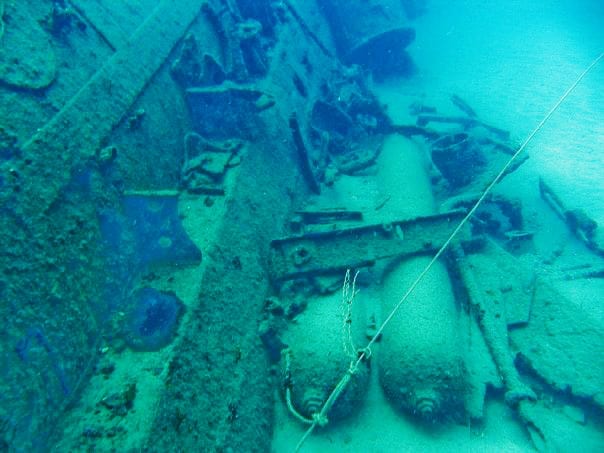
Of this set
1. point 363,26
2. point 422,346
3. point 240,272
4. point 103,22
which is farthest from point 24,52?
point 363,26

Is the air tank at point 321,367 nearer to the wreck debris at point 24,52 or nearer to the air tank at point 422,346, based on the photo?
the air tank at point 422,346

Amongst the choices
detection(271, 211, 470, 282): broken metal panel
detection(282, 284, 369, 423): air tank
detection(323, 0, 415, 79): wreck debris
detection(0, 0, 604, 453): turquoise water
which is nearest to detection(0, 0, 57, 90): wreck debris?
detection(0, 0, 604, 453): turquoise water

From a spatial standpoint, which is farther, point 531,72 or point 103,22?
point 531,72

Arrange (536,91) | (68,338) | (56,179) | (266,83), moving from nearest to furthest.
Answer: (68,338), (56,179), (266,83), (536,91)

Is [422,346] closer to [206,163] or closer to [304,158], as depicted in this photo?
[206,163]

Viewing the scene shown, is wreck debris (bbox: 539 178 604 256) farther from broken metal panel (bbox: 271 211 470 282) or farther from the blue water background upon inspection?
broken metal panel (bbox: 271 211 470 282)

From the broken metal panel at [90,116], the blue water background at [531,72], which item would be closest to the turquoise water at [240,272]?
the broken metal panel at [90,116]

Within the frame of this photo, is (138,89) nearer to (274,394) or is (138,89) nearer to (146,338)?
(146,338)

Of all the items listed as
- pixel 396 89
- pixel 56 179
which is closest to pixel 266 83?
pixel 56 179
